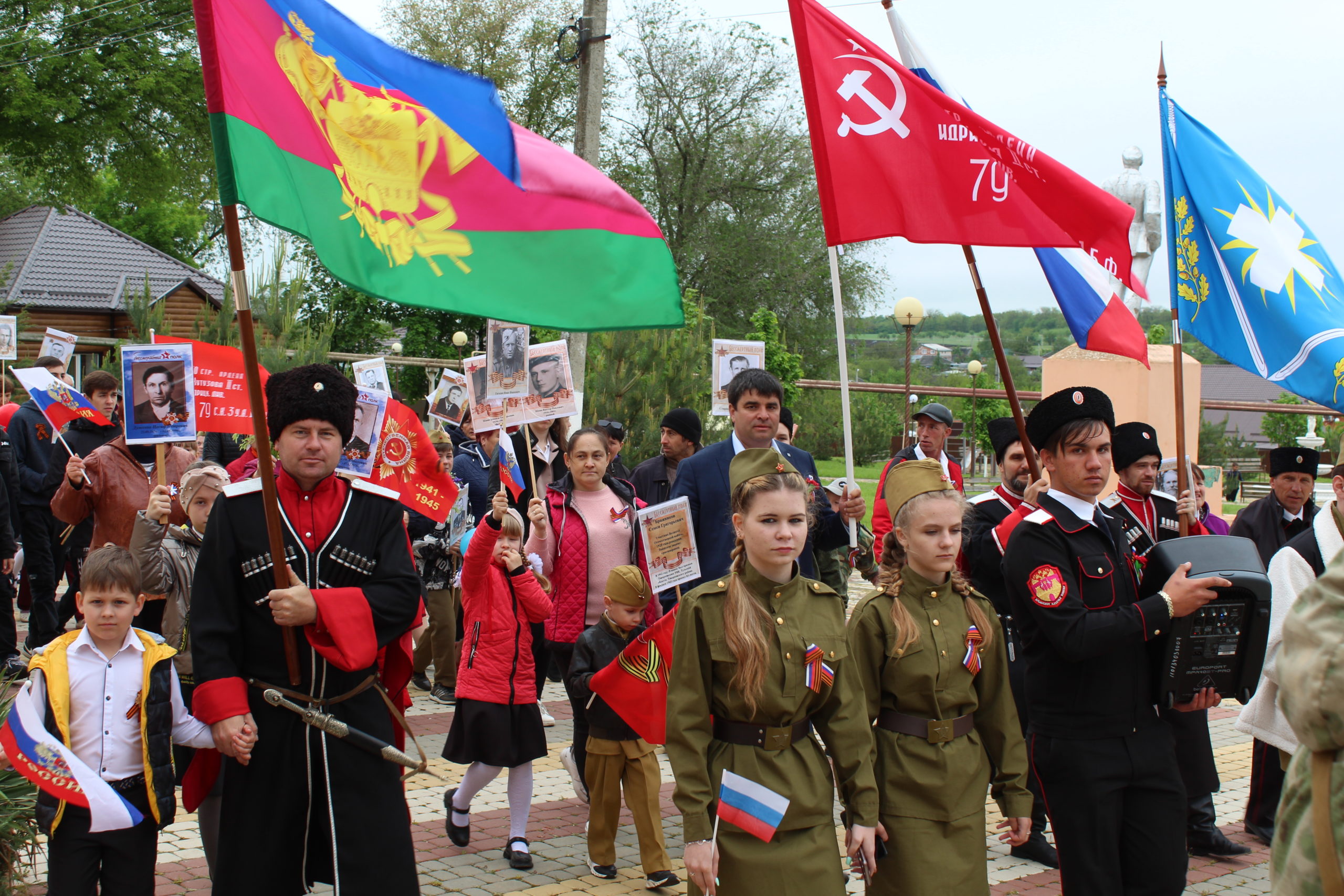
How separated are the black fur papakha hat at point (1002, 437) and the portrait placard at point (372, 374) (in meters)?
3.61

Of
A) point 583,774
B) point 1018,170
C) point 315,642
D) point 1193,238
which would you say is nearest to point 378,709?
point 315,642

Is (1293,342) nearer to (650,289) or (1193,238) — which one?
(1193,238)

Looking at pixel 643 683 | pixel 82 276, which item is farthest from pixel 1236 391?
pixel 643 683

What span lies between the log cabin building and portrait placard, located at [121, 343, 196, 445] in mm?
28517

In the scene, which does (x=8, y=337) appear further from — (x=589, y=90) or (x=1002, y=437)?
(x=1002, y=437)

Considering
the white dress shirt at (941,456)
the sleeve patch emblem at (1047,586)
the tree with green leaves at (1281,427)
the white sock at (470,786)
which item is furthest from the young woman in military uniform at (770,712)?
the tree with green leaves at (1281,427)

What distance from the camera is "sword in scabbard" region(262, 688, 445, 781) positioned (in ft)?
11.5

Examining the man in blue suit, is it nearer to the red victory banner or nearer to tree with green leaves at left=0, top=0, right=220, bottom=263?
the red victory banner

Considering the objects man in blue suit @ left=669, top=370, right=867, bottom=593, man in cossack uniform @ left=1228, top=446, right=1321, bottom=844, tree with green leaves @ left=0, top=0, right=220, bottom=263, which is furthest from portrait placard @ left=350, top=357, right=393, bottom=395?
tree with green leaves @ left=0, top=0, right=220, bottom=263

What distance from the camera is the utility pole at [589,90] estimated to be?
11.8 metres

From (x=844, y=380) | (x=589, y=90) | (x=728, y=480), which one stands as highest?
(x=589, y=90)

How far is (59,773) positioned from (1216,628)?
370 cm

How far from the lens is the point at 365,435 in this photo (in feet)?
15.8

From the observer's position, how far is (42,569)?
9.15 m
